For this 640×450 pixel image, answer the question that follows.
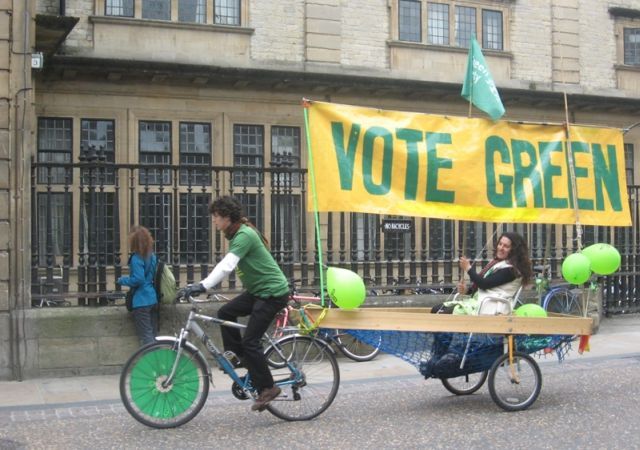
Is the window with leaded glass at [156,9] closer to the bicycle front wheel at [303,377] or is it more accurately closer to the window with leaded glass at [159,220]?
the window with leaded glass at [159,220]

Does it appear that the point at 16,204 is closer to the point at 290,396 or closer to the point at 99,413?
the point at 99,413

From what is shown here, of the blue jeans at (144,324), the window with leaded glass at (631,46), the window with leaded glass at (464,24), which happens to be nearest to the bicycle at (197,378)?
the blue jeans at (144,324)

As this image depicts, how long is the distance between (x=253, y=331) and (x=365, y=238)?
435cm

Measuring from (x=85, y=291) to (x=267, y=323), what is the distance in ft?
11.9

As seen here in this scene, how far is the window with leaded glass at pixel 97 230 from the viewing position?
30.2ft

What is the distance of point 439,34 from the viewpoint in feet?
64.5

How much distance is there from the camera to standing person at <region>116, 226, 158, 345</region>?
340 inches

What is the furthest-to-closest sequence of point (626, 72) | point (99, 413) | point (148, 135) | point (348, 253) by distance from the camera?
point (626, 72) → point (148, 135) → point (348, 253) → point (99, 413)

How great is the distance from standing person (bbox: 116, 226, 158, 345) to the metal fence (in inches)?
21.2

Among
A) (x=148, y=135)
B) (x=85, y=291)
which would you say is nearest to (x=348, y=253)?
(x=85, y=291)

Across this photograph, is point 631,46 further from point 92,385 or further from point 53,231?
point 92,385

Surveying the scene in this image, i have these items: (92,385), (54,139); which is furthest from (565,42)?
(92,385)

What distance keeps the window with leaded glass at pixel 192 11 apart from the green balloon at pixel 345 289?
40.2 feet

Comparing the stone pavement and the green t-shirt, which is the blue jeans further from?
the green t-shirt
